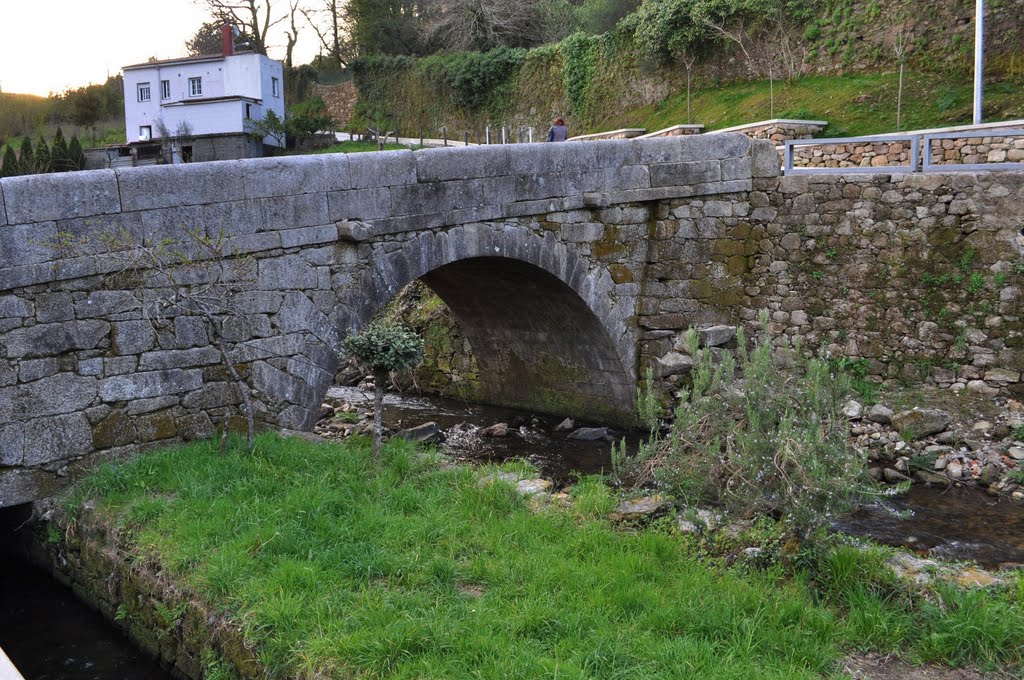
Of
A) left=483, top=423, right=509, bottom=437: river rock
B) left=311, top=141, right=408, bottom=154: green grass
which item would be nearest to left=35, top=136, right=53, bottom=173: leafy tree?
left=311, top=141, right=408, bottom=154: green grass

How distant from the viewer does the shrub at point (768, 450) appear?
17.0 feet

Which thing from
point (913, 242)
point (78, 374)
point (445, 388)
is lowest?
point (445, 388)

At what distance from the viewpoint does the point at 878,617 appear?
4773mm

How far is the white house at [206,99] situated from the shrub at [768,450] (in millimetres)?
22439

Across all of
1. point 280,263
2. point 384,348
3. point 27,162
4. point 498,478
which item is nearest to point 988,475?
point 498,478

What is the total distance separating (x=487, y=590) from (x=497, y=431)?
6127mm

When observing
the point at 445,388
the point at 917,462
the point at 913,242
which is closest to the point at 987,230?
the point at 913,242

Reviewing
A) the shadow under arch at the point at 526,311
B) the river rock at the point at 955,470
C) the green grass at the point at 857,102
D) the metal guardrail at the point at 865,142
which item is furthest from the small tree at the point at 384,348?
the green grass at the point at 857,102

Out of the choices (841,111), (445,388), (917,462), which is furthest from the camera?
(841,111)

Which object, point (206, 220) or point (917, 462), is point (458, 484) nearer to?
point (206, 220)

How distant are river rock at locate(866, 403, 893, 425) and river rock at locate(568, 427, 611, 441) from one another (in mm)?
2906

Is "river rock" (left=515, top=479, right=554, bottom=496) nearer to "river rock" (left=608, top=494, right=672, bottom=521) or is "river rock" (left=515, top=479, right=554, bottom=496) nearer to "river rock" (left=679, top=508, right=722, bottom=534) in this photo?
"river rock" (left=608, top=494, right=672, bottom=521)

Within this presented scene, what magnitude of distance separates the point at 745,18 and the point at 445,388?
1183 centimetres

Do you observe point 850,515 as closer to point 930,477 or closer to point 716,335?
point 930,477
